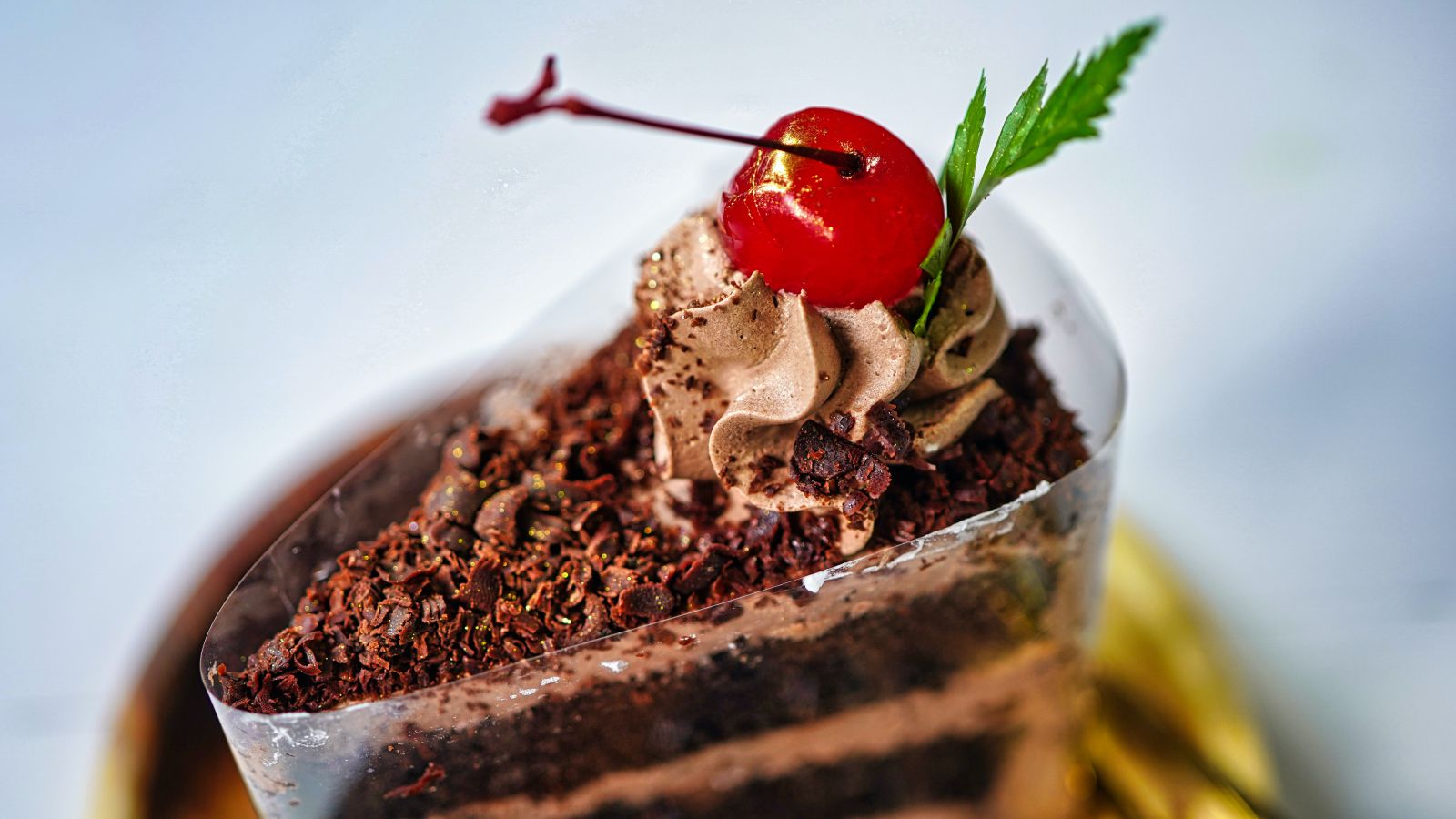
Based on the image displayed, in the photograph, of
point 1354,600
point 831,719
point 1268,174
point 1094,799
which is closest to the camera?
point 831,719

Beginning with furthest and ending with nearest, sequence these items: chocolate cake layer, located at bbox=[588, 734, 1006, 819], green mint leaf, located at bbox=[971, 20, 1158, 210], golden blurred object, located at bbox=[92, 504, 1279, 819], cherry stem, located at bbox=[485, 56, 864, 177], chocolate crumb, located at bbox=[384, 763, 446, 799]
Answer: golden blurred object, located at bbox=[92, 504, 1279, 819], chocolate cake layer, located at bbox=[588, 734, 1006, 819], chocolate crumb, located at bbox=[384, 763, 446, 799], green mint leaf, located at bbox=[971, 20, 1158, 210], cherry stem, located at bbox=[485, 56, 864, 177]

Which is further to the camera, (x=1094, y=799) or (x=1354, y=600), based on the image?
(x=1354, y=600)

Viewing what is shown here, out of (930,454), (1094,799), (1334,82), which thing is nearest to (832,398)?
(930,454)

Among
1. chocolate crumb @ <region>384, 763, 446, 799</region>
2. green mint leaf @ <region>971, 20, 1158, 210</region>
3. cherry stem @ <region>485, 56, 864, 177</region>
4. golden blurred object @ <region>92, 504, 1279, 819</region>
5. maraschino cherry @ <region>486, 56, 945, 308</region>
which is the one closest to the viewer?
cherry stem @ <region>485, 56, 864, 177</region>

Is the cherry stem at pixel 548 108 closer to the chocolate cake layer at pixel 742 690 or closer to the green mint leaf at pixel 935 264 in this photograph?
the green mint leaf at pixel 935 264

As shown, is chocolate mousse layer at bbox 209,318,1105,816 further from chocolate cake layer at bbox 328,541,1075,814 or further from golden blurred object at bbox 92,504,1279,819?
golden blurred object at bbox 92,504,1279,819

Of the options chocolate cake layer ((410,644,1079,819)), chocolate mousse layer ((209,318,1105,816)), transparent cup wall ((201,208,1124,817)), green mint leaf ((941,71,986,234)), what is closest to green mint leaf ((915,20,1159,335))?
green mint leaf ((941,71,986,234))

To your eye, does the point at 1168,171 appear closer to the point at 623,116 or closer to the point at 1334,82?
the point at 1334,82
